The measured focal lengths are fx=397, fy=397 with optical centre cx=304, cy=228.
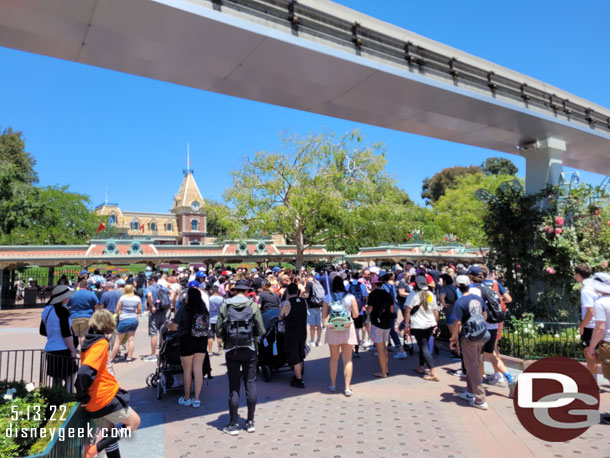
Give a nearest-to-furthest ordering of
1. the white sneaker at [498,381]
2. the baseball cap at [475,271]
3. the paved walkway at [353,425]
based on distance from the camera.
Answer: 1. the paved walkway at [353,425]
2. the baseball cap at [475,271]
3. the white sneaker at [498,381]

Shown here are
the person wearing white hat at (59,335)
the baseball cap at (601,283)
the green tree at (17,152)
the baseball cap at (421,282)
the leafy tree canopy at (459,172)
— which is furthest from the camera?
the leafy tree canopy at (459,172)

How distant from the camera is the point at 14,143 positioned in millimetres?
43875

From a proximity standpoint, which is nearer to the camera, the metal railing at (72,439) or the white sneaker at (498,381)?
the metal railing at (72,439)

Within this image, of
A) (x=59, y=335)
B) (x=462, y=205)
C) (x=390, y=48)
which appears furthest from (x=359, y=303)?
(x=462, y=205)

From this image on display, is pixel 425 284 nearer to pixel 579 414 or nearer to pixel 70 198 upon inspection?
pixel 579 414

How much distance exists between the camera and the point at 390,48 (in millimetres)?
6160

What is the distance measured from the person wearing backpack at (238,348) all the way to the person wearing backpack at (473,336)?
2947 mm

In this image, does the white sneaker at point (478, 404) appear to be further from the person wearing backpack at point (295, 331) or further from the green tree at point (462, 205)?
the green tree at point (462, 205)

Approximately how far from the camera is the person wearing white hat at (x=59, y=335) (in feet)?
17.4

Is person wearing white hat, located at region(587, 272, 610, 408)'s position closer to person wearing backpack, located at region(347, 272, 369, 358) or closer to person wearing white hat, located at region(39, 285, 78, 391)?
person wearing backpack, located at region(347, 272, 369, 358)

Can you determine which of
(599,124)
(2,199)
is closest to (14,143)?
(2,199)

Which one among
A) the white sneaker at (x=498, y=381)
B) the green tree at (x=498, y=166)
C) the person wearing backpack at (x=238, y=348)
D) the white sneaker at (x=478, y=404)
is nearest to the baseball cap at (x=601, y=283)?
the white sneaker at (x=478, y=404)

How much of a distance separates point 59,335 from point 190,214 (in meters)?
70.1

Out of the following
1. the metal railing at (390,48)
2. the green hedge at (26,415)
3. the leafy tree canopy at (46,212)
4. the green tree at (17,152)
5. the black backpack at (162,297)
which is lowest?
the green hedge at (26,415)
